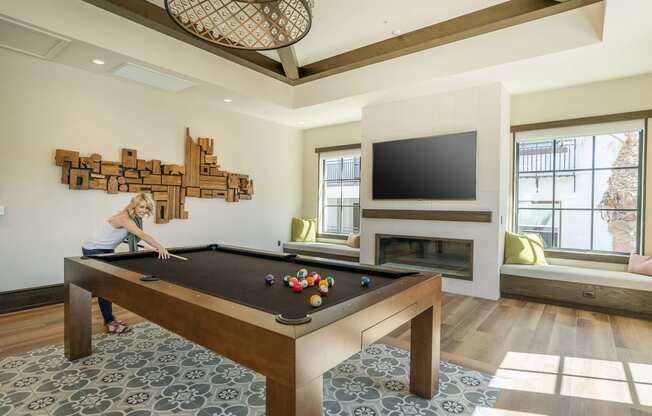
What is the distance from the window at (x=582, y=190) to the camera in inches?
161

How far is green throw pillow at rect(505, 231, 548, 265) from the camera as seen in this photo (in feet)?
14.1

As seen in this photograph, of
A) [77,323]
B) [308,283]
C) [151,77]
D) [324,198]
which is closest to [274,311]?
[308,283]

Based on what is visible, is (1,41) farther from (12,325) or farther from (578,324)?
(578,324)

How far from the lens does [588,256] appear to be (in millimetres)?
4246

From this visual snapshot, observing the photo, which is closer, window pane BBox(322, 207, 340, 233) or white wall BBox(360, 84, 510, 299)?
white wall BBox(360, 84, 510, 299)

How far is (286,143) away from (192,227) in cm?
248

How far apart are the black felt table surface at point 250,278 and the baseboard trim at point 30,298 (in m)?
1.80

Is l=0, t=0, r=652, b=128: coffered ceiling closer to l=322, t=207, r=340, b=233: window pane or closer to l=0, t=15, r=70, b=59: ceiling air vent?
l=0, t=15, r=70, b=59: ceiling air vent

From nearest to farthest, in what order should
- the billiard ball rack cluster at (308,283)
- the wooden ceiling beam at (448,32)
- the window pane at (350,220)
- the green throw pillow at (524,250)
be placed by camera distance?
1. the billiard ball rack cluster at (308,283)
2. the wooden ceiling beam at (448,32)
3. the green throw pillow at (524,250)
4. the window pane at (350,220)

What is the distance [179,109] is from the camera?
495 centimetres

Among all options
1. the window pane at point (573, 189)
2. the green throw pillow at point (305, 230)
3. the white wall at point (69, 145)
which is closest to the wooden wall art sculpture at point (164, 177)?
the white wall at point (69, 145)

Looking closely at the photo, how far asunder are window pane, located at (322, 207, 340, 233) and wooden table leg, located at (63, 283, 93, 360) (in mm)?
4516

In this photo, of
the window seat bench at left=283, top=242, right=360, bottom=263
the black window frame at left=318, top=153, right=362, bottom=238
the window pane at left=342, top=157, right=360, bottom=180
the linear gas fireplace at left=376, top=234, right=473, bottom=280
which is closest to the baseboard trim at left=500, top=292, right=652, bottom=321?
the linear gas fireplace at left=376, top=234, right=473, bottom=280

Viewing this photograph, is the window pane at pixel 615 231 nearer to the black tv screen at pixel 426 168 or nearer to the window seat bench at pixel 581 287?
the window seat bench at pixel 581 287
